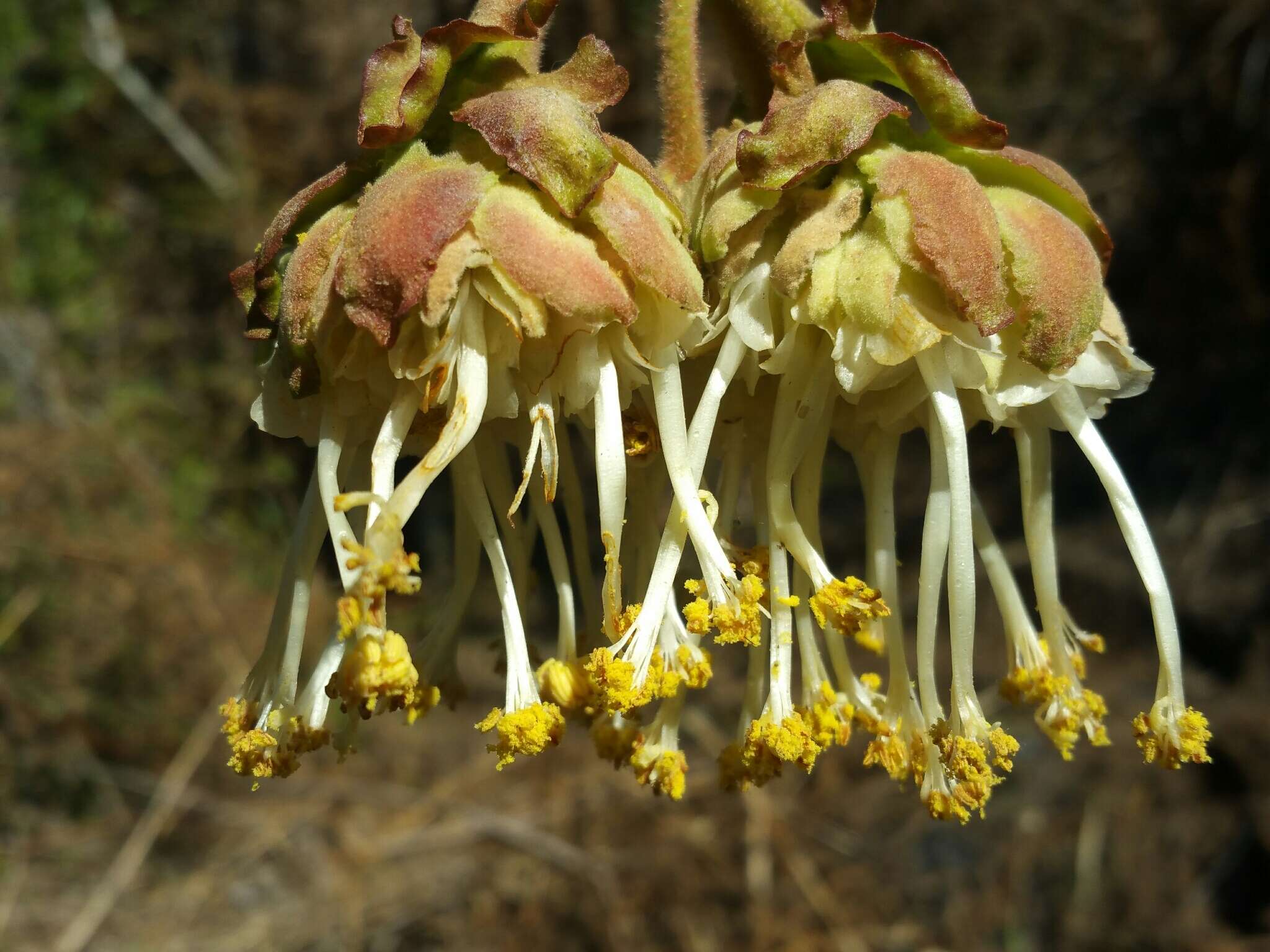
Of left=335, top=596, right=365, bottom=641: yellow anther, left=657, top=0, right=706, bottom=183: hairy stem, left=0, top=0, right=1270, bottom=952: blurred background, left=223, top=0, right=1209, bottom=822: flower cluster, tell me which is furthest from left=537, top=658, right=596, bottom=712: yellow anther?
left=0, top=0, right=1270, bottom=952: blurred background

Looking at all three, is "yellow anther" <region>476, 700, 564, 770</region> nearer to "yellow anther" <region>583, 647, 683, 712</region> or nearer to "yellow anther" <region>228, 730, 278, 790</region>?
"yellow anther" <region>583, 647, 683, 712</region>

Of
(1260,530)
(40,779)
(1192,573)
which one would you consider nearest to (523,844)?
(40,779)

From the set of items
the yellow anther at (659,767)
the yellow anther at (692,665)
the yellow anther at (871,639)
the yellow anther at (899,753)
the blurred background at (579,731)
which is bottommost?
the blurred background at (579,731)

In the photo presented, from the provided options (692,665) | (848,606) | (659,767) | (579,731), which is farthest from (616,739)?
(579,731)

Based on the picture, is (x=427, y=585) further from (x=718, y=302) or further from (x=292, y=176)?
(x=718, y=302)

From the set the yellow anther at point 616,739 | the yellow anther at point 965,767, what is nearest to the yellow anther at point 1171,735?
the yellow anther at point 965,767

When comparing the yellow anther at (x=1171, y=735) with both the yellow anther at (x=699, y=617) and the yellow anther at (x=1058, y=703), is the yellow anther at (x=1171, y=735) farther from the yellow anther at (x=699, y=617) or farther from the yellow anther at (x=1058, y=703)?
the yellow anther at (x=699, y=617)

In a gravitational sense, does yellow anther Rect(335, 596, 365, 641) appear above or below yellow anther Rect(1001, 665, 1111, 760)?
above

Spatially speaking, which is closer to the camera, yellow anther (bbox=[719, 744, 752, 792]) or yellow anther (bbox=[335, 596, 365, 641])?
yellow anther (bbox=[335, 596, 365, 641])
